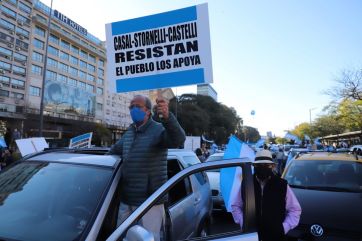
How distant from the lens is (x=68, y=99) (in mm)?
82062

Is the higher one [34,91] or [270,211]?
[34,91]

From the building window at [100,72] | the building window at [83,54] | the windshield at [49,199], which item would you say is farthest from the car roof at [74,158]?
the building window at [100,72]

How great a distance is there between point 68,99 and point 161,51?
268ft

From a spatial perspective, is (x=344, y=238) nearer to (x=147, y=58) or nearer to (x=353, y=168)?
(x=353, y=168)

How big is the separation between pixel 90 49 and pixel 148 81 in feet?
309

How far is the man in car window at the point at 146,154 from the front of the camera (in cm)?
302

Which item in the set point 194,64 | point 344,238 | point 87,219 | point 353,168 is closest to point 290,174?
point 353,168

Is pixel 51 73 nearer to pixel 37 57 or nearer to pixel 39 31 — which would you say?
pixel 37 57

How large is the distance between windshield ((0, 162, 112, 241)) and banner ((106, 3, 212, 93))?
1.47 meters

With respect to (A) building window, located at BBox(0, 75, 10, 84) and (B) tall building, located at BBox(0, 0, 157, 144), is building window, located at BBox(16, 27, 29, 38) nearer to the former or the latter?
(B) tall building, located at BBox(0, 0, 157, 144)

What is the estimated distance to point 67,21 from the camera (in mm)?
85688

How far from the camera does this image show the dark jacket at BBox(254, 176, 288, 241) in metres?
3.02

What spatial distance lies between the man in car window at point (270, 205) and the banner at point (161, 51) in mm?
1365

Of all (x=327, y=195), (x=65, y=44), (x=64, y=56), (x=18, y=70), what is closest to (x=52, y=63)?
(x=64, y=56)
